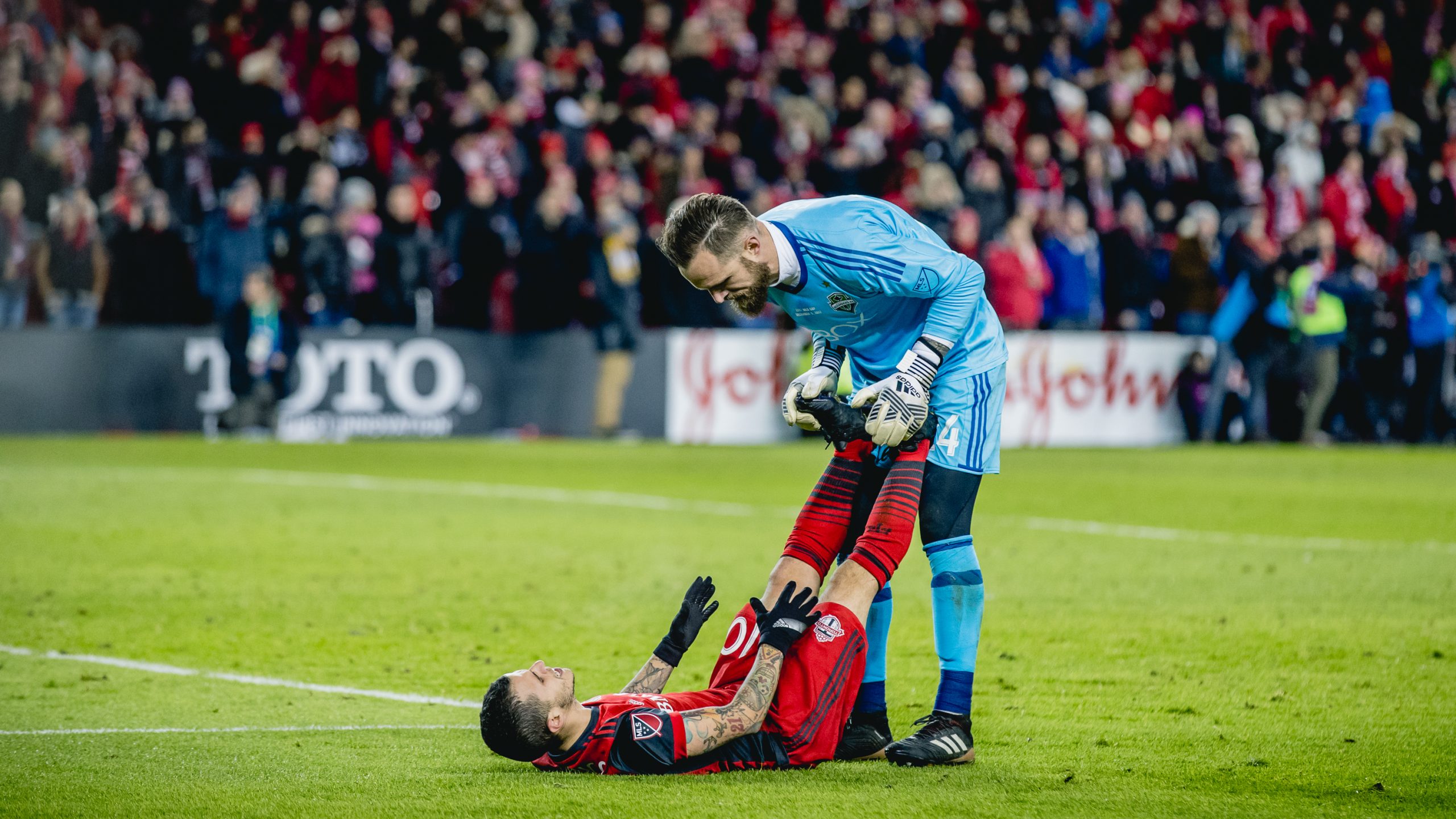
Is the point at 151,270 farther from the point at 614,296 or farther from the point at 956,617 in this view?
the point at 956,617

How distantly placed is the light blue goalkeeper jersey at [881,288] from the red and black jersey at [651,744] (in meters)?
1.29

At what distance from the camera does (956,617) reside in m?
5.72

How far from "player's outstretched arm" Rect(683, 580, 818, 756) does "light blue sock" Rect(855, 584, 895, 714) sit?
39cm

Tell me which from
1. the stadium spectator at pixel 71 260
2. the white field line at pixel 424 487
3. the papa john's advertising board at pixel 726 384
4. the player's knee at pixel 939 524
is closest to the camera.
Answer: the player's knee at pixel 939 524

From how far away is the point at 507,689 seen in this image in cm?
512

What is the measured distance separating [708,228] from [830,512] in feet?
3.71

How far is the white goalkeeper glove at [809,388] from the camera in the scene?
566cm

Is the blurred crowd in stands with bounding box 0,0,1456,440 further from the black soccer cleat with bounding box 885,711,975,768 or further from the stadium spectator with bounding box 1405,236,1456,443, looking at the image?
the black soccer cleat with bounding box 885,711,975,768

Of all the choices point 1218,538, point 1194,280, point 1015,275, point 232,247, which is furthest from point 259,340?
point 1194,280

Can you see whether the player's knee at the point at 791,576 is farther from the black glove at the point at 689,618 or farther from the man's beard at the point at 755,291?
the man's beard at the point at 755,291

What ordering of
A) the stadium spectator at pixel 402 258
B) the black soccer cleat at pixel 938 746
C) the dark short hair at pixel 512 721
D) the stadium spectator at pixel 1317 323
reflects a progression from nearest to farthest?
1. the dark short hair at pixel 512 721
2. the black soccer cleat at pixel 938 746
3. the stadium spectator at pixel 402 258
4. the stadium spectator at pixel 1317 323

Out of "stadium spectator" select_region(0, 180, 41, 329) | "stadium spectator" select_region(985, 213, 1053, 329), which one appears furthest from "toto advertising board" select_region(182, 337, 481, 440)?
"stadium spectator" select_region(985, 213, 1053, 329)

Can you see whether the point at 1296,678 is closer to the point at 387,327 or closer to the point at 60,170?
the point at 387,327

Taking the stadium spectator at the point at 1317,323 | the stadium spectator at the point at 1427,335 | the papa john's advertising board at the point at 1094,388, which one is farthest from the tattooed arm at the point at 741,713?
the stadium spectator at the point at 1427,335
